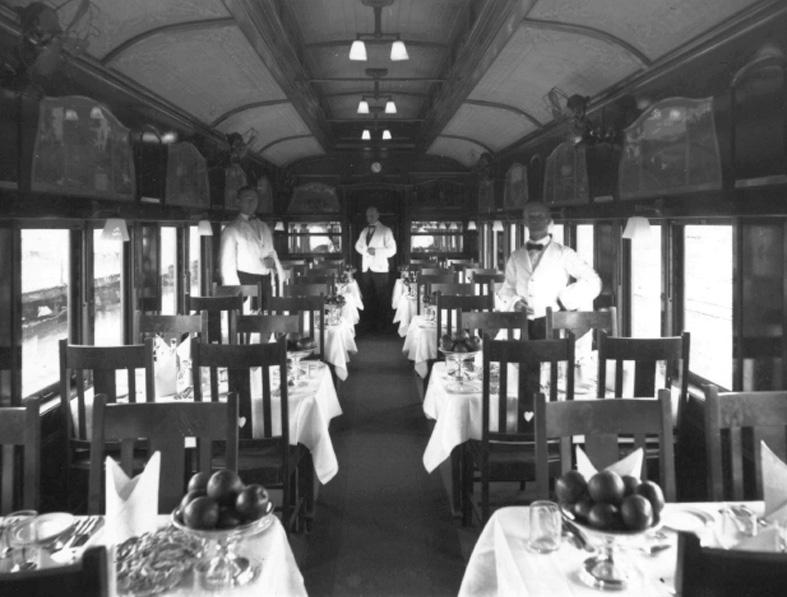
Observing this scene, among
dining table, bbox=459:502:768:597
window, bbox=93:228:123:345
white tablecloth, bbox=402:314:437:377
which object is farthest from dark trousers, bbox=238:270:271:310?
dining table, bbox=459:502:768:597

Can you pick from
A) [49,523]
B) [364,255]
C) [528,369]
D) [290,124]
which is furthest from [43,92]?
[364,255]

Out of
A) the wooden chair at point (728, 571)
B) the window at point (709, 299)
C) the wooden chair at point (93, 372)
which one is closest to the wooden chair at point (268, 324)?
the wooden chair at point (93, 372)

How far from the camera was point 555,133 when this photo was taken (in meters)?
7.50

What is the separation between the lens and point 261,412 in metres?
3.90

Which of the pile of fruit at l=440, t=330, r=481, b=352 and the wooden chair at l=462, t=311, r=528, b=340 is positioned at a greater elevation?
the wooden chair at l=462, t=311, r=528, b=340

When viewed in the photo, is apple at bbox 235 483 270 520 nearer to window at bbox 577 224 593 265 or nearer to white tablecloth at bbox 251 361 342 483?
white tablecloth at bbox 251 361 342 483

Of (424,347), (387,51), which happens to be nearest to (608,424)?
(424,347)

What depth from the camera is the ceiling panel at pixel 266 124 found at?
8.30 meters

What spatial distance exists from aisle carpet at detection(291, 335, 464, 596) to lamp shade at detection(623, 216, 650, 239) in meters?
2.01

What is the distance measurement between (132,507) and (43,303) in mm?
2488

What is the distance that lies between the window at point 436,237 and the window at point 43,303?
9.45 metres

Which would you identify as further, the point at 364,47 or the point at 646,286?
the point at 364,47

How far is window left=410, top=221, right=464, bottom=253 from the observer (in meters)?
13.6

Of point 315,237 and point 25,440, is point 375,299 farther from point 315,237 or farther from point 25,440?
point 25,440
